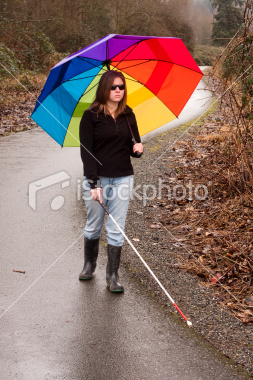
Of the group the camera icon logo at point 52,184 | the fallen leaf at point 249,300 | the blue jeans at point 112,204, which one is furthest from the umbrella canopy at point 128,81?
the camera icon logo at point 52,184

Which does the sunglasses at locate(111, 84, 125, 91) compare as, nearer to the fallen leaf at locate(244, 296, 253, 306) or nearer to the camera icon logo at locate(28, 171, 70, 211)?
the fallen leaf at locate(244, 296, 253, 306)

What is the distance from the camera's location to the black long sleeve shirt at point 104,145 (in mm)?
3986

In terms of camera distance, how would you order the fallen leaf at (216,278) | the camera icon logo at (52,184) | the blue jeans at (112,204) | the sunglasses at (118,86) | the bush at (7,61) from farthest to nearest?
the bush at (7,61)
the camera icon logo at (52,184)
the fallen leaf at (216,278)
the blue jeans at (112,204)
the sunglasses at (118,86)

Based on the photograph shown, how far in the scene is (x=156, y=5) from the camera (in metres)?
33.3

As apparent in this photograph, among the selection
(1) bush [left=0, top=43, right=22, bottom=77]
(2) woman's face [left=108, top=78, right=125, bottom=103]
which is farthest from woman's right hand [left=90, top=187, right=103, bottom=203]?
(1) bush [left=0, top=43, right=22, bottom=77]

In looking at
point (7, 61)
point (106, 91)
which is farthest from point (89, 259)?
point (7, 61)

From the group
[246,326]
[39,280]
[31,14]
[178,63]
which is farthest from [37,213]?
[31,14]

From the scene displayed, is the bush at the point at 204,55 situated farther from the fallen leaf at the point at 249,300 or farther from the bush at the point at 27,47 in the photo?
the fallen leaf at the point at 249,300

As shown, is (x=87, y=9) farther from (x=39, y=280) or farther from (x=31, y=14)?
(x=39, y=280)

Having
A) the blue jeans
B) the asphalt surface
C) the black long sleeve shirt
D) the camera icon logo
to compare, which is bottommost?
the camera icon logo

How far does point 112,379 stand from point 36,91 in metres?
17.4

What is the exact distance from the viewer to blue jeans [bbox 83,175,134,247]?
4141 millimetres

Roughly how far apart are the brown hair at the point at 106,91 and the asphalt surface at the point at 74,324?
1801 millimetres

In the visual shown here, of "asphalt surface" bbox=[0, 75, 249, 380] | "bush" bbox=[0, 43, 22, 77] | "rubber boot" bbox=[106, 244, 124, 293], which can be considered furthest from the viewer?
"bush" bbox=[0, 43, 22, 77]
